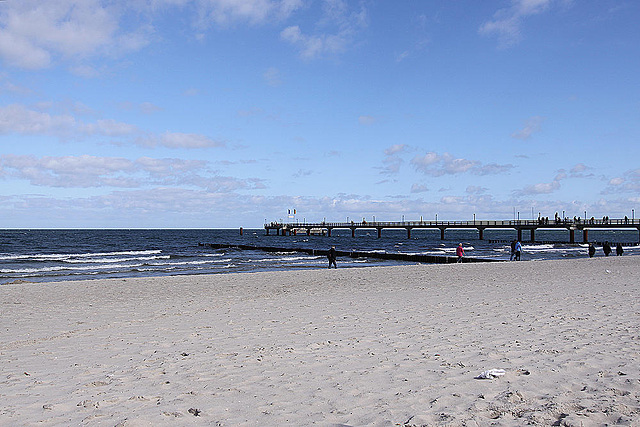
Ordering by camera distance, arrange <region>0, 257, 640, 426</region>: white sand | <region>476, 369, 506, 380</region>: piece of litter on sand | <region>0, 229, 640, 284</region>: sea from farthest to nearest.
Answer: <region>0, 229, 640, 284</region>: sea, <region>476, 369, 506, 380</region>: piece of litter on sand, <region>0, 257, 640, 426</region>: white sand

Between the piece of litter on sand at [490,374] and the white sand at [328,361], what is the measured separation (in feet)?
0.28

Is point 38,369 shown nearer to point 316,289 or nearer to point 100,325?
point 100,325

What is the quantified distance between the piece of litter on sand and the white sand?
0.28ft

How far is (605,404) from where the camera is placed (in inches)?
177

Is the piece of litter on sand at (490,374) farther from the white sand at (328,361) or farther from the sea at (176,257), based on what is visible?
the sea at (176,257)

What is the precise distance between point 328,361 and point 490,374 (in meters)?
1.95

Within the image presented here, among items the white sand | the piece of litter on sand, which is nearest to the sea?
the white sand

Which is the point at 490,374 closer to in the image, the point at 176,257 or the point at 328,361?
the point at 328,361

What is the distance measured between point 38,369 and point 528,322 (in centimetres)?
760

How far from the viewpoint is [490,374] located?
214 inches

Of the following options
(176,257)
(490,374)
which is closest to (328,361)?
(490,374)

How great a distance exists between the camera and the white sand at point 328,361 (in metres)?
4.48

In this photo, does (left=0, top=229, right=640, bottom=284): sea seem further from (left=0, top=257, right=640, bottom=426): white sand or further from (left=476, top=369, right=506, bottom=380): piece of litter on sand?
(left=476, top=369, right=506, bottom=380): piece of litter on sand

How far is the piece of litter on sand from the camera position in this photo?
17.6 ft
